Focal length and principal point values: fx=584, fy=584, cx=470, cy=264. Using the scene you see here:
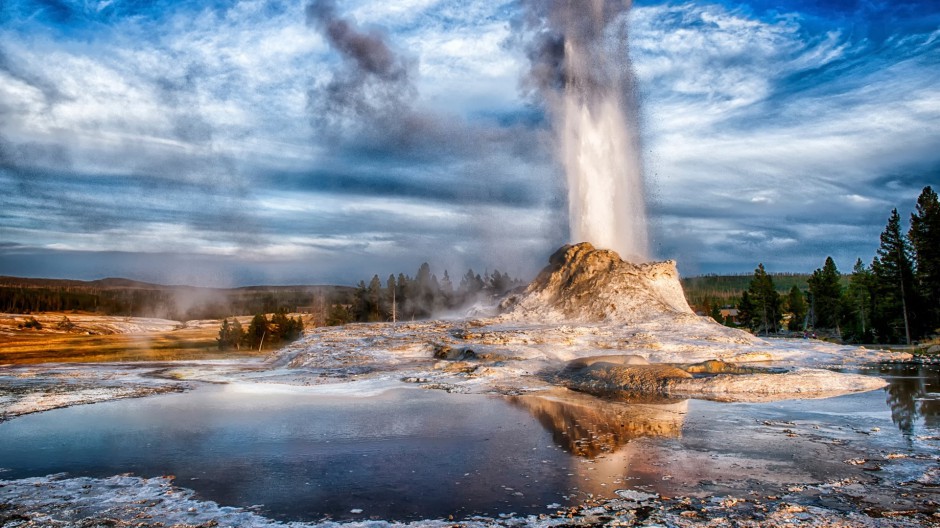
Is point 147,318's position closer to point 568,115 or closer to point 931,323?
point 568,115

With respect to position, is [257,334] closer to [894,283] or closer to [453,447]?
[453,447]

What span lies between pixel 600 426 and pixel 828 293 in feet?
227

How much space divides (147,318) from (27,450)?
71.4 metres

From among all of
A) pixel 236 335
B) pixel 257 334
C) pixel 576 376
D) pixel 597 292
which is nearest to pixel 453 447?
pixel 576 376

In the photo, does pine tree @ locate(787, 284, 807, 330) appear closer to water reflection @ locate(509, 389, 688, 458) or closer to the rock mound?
the rock mound

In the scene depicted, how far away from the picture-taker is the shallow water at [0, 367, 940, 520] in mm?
8133

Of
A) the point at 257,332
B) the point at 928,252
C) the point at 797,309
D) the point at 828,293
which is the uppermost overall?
the point at 928,252

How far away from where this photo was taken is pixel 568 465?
9.51 meters

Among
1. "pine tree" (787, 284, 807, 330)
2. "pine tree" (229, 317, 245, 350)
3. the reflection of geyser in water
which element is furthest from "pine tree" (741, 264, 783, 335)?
the reflection of geyser in water

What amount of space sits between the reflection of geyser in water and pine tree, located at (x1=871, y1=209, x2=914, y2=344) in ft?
152

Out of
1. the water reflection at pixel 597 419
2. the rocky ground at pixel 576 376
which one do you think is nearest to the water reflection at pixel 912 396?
the rocky ground at pixel 576 376

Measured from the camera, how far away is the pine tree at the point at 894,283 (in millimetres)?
50531

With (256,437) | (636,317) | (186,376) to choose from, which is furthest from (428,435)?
(636,317)

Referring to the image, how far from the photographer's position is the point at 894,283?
168ft
